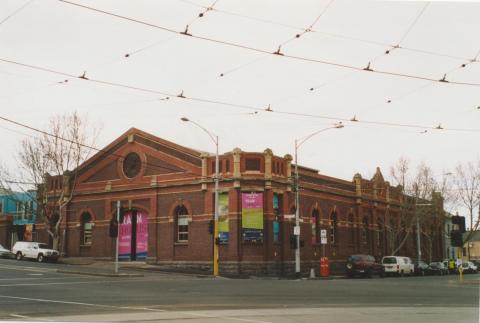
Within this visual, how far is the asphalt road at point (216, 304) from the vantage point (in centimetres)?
1311

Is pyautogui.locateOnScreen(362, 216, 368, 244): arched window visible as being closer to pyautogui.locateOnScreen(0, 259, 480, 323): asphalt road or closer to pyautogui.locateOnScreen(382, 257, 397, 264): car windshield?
pyautogui.locateOnScreen(382, 257, 397, 264): car windshield

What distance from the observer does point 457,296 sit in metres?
20.9

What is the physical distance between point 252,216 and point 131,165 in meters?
11.5

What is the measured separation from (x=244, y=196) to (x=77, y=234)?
16.2 metres

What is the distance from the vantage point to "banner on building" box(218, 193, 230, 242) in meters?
38.1

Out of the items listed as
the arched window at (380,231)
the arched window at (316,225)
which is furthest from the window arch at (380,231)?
the arched window at (316,225)

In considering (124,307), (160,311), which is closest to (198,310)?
(160,311)

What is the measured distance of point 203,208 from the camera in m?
39.4

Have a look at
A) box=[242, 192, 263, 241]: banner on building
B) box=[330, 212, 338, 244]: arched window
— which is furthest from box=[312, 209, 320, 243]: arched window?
box=[242, 192, 263, 241]: banner on building

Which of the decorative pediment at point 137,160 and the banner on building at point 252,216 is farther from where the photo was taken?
the decorative pediment at point 137,160

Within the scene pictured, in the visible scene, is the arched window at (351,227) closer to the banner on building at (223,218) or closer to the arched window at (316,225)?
the arched window at (316,225)

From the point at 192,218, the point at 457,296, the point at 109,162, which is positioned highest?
the point at 109,162

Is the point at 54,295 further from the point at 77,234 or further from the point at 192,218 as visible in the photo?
the point at 77,234

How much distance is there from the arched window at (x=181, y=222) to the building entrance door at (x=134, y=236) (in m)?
3.18
